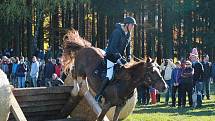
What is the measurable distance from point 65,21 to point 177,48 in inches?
506

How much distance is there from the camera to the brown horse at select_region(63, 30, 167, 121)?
11117mm

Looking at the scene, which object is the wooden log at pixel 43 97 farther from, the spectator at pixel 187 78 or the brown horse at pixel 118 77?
the spectator at pixel 187 78

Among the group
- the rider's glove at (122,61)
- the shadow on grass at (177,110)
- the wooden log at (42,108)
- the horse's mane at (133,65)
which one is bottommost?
the shadow on grass at (177,110)

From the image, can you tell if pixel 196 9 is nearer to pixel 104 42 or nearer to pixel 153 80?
pixel 104 42

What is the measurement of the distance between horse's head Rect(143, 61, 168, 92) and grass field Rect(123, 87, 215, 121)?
3875 mm

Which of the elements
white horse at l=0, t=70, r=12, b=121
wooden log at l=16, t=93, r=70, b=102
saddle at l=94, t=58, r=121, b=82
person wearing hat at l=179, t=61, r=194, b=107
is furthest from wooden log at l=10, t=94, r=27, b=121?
person wearing hat at l=179, t=61, r=194, b=107

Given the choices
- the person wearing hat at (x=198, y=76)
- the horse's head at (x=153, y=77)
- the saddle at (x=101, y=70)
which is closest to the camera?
the horse's head at (x=153, y=77)

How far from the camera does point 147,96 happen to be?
2252 centimetres

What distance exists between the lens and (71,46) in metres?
13.9

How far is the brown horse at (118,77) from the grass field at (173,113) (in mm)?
2728

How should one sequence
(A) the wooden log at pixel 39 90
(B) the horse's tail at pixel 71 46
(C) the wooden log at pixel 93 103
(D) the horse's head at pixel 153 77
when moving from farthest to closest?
(B) the horse's tail at pixel 71 46
(C) the wooden log at pixel 93 103
(A) the wooden log at pixel 39 90
(D) the horse's head at pixel 153 77

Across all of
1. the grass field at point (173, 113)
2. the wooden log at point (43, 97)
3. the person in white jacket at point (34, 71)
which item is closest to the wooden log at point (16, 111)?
the wooden log at point (43, 97)

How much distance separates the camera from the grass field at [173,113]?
613 inches

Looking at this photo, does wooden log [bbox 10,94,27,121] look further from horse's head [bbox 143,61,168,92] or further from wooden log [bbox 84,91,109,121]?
horse's head [bbox 143,61,168,92]
